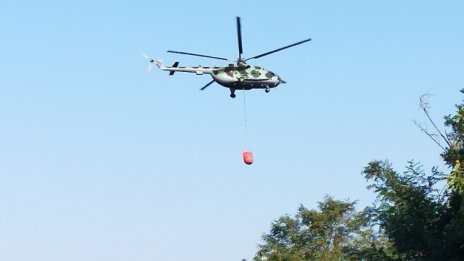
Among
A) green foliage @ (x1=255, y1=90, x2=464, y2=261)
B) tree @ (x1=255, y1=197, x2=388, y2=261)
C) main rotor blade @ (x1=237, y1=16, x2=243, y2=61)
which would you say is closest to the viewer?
green foliage @ (x1=255, y1=90, x2=464, y2=261)

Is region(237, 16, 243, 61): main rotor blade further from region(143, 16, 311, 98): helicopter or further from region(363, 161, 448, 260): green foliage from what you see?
region(363, 161, 448, 260): green foliage

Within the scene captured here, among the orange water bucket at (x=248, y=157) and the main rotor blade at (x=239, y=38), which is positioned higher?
the main rotor blade at (x=239, y=38)

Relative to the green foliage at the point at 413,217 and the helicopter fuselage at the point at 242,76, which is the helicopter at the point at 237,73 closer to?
the helicopter fuselage at the point at 242,76

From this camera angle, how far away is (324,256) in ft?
227

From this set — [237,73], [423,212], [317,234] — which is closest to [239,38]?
[237,73]

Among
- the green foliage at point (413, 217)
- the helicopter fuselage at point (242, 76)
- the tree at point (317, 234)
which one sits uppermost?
the tree at point (317, 234)

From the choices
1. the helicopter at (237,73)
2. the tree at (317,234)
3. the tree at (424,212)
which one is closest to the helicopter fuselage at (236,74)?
the helicopter at (237,73)

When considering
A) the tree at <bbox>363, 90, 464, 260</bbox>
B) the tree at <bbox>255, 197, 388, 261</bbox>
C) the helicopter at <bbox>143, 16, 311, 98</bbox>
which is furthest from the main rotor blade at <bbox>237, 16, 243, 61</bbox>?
the tree at <bbox>255, 197, 388, 261</bbox>

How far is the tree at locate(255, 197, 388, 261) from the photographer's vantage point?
229 ft

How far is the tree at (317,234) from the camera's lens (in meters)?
69.8

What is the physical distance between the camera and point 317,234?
71438 mm

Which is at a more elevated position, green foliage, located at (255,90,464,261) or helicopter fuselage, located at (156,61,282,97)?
helicopter fuselage, located at (156,61,282,97)

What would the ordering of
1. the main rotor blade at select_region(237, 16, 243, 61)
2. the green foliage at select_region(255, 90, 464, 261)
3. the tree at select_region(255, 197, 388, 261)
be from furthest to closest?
the tree at select_region(255, 197, 388, 261) → the main rotor blade at select_region(237, 16, 243, 61) → the green foliage at select_region(255, 90, 464, 261)

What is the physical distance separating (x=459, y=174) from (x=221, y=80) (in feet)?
52.5
